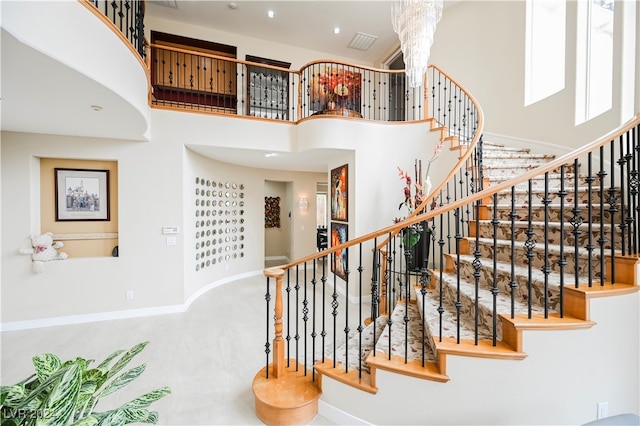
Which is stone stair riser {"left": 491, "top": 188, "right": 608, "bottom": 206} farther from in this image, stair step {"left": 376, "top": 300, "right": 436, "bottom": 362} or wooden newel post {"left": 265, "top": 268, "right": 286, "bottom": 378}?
wooden newel post {"left": 265, "top": 268, "right": 286, "bottom": 378}

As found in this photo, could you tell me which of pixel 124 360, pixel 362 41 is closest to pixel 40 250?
pixel 124 360

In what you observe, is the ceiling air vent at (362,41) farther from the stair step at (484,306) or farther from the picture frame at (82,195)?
the stair step at (484,306)

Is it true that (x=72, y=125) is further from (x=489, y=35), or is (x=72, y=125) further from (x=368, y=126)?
(x=489, y=35)

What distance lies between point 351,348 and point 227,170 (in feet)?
14.9

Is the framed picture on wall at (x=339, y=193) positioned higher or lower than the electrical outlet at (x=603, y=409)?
higher

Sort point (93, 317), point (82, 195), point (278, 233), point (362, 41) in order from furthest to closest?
point (278, 233) → point (362, 41) → point (82, 195) → point (93, 317)

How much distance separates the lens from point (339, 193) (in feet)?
16.7

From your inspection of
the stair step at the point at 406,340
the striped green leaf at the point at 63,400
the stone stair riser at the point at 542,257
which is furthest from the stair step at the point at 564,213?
the striped green leaf at the point at 63,400

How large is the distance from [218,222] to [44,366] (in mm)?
4646

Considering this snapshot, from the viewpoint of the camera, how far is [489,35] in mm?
4887

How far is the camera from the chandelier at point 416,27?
2.84 m

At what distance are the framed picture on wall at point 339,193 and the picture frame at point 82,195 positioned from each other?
3640mm

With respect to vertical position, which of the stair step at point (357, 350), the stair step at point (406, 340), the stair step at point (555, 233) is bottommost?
the stair step at point (357, 350)

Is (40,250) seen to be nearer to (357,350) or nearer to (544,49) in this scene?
(357,350)
